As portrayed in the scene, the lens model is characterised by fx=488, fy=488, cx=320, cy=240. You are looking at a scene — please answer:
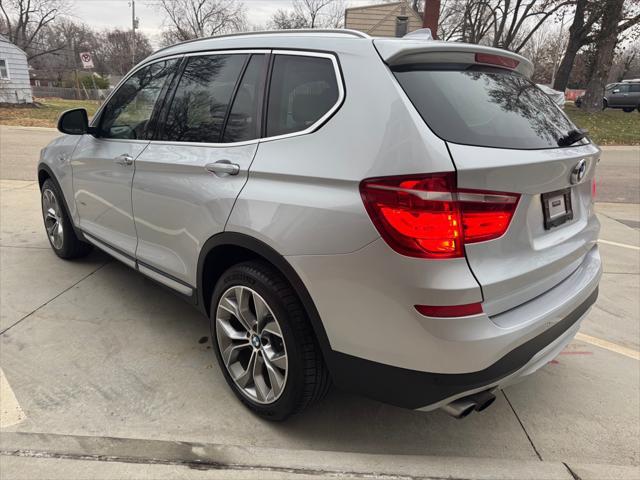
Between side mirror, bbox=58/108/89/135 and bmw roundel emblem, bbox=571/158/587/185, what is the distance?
10.9 ft

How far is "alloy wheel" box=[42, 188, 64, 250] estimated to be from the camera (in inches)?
175

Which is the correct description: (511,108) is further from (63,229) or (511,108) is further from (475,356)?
(63,229)

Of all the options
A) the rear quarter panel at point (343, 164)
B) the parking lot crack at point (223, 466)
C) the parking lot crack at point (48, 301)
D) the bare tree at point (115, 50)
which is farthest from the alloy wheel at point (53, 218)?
the bare tree at point (115, 50)

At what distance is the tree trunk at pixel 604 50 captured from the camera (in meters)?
21.8

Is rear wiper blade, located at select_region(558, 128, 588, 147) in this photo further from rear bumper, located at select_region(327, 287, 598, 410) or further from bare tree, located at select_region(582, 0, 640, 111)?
bare tree, located at select_region(582, 0, 640, 111)

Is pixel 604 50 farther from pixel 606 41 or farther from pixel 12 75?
pixel 12 75

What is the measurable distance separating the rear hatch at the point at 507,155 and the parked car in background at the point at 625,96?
116ft

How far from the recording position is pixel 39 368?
288 cm

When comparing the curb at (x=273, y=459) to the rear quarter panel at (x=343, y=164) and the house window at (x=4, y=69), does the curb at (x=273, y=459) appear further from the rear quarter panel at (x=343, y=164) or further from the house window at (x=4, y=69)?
the house window at (x=4, y=69)

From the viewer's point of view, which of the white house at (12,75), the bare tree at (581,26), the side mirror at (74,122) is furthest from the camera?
the white house at (12,75)

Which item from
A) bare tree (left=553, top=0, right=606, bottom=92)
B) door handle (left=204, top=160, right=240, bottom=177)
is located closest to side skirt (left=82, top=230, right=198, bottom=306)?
door handle (left=204, top=160, right=240, bottom=177)

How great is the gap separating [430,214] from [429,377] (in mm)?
621

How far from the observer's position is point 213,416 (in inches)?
99.0

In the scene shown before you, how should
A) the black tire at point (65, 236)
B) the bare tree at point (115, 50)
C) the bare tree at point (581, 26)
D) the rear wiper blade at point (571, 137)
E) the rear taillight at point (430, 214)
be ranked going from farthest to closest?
1. the bare tree at point (115, 50)
2. the bare tree at point (581, 26)
3. the black tire at point (65, 236)
4. the rear wiper blade at point (571, 137)
5. the rear taillight at point (430, 214)
